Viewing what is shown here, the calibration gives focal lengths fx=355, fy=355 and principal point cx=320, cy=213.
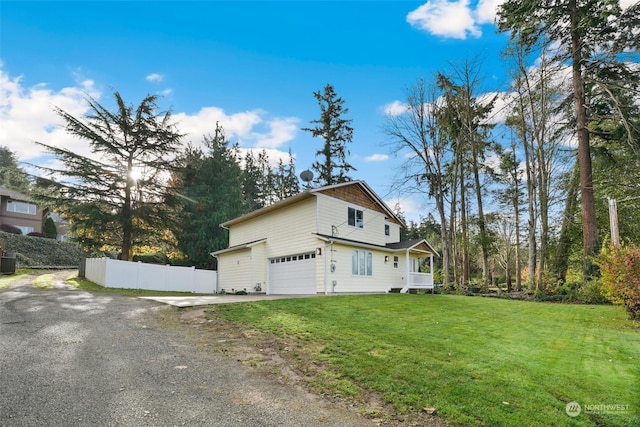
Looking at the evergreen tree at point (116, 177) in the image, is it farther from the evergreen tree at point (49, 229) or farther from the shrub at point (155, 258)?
the evergreen tree at point (49, 229)

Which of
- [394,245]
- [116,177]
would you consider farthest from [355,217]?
[116,177]

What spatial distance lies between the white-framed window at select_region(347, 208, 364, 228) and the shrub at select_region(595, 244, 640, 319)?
37.7 ft

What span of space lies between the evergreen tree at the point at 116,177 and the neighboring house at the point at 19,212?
1920cm

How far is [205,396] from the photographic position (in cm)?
435

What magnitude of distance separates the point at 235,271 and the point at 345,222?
24.8 feet

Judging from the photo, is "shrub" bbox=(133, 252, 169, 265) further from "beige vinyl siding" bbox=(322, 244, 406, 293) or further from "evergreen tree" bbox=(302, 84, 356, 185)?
"beige vinyl siding" bbox=(322, 244, 406, 293)

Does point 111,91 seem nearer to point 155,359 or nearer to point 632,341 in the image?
point 155,359

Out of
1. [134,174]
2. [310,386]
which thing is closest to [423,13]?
[310,386]

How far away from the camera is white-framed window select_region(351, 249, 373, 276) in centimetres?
1847

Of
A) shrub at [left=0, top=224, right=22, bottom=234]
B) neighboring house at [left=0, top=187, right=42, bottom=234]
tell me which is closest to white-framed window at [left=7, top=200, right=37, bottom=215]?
neighboring house at [left=0, top=187, right=42, bottom=234]

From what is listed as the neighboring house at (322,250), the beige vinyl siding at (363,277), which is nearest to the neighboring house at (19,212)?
the neighboring house at (322,250)

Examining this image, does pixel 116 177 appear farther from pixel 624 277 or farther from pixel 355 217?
pixel 624 277

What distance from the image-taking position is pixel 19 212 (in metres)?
37.1

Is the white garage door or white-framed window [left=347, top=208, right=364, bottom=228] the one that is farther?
white-framed window [left=347, top=208, right=364, bottom=228]
